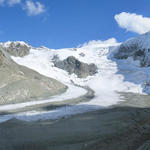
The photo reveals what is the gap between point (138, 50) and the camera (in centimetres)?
10806

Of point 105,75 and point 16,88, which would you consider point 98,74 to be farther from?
point 16,88

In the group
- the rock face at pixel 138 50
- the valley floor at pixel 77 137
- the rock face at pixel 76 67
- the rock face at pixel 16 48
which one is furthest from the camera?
the rock face at pixel 16 48

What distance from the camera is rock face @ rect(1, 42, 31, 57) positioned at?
12044cm

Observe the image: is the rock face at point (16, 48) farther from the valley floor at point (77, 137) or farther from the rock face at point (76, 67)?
the valley floor at point (77, 137)

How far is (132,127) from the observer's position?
16.2 metres

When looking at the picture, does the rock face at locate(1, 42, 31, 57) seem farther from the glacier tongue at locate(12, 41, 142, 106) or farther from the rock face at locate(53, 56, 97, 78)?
the rock face at locate(53, 56, 97, 78)

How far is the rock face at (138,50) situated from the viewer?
97.7m

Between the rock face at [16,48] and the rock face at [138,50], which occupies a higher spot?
the rock face at [16,48]

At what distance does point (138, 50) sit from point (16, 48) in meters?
80.3

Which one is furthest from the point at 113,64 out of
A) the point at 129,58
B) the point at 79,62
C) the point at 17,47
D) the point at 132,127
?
the point at 132,127

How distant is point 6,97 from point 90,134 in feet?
91.4

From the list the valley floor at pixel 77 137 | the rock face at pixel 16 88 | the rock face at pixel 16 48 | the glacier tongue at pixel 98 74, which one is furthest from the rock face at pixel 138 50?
the valley floor at pixel 77 137

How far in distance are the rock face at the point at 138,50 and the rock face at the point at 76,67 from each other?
24.5 m

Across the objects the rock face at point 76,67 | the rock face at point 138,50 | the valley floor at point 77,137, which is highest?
the rock face at point 138,50
